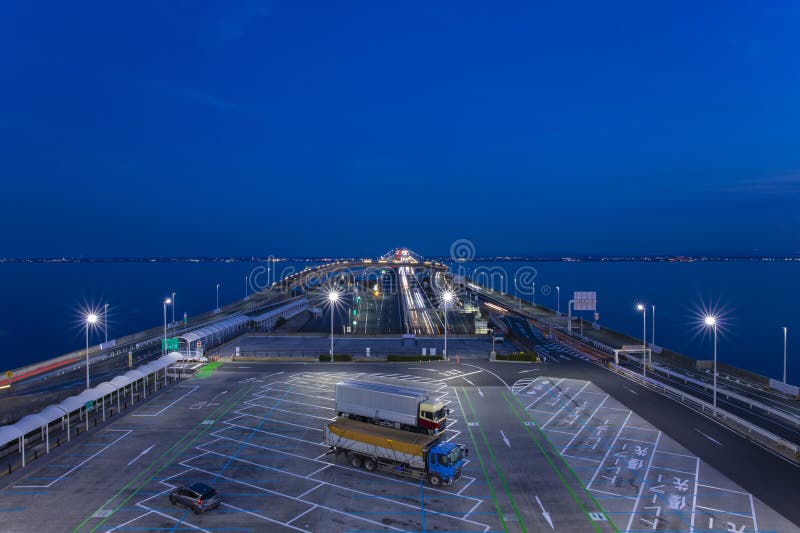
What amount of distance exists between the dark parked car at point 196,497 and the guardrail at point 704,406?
27.3 meters

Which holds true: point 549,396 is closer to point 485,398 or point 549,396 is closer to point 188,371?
point 485,398

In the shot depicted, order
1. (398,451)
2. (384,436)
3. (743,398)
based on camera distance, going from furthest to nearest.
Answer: (743,398)
(384,436)
(398,451)

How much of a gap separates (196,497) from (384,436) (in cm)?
815

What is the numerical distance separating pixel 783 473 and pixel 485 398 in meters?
16.8

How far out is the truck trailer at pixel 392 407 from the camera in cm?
2442

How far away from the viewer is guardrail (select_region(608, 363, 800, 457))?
84.9 ft

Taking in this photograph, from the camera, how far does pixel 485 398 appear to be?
35375 millimetres

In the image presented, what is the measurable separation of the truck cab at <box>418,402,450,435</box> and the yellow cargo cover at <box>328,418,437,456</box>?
650mm

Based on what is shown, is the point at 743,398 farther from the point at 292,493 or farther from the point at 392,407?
the point at 292,493

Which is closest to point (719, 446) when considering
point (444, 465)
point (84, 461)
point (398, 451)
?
point (444, 465)

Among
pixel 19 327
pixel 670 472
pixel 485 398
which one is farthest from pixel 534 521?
pixel 19 327

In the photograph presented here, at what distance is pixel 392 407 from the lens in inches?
995

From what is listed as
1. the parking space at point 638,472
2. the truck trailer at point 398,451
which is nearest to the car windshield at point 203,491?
the truck trailer at point 398,451

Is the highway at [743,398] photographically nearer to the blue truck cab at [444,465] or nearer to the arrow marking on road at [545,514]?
the arrow marking on road at [545,514]
